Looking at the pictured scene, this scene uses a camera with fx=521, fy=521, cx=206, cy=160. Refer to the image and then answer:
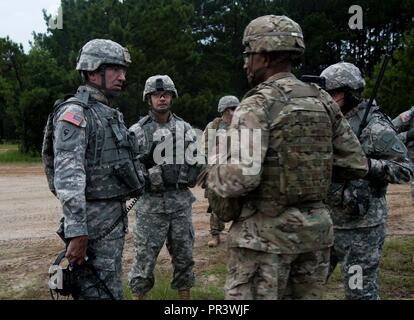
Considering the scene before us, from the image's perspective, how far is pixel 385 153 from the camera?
403cm

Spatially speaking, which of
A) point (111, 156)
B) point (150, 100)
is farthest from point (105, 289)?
point (150, 100)

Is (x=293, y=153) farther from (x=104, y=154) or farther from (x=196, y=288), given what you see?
(x=196, y=288)

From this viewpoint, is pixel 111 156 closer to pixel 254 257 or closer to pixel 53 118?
pixel 53 118

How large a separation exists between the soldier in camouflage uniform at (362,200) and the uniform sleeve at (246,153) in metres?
1.51

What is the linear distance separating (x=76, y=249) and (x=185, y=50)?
67.5 ft

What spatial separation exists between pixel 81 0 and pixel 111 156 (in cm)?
2864

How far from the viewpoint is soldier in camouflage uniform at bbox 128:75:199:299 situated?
16.4ft

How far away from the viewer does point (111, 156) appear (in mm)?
3668

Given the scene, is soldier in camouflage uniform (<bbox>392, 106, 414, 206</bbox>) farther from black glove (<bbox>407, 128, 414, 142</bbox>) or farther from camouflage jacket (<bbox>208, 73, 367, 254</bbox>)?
camouflage jacket (<bbox>208, 73, 367, 254</bbox>)

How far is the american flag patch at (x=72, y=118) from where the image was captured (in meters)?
3.43

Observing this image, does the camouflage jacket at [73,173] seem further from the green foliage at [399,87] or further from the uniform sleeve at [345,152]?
the green foliage at [399,87]

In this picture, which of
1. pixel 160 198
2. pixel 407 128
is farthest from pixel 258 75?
pixel 407 128

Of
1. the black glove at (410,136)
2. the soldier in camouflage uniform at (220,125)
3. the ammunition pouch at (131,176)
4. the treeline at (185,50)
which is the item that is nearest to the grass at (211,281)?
the soldier in camouflage uniform at (220,125)
